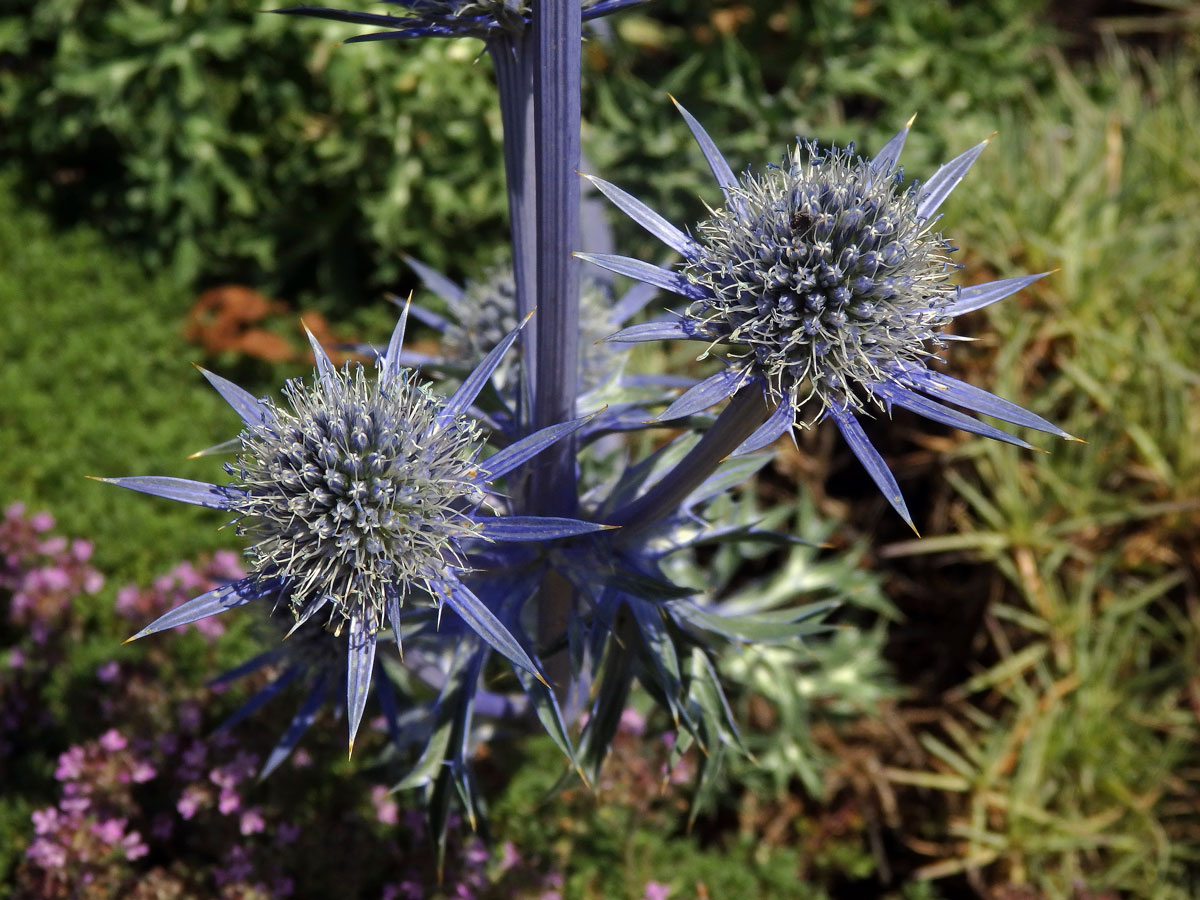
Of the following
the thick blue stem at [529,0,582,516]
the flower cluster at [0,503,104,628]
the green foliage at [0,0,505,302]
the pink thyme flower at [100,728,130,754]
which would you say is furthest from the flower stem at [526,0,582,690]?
the green foliage at [0,0,505,302]

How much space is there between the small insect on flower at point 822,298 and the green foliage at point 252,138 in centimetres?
230

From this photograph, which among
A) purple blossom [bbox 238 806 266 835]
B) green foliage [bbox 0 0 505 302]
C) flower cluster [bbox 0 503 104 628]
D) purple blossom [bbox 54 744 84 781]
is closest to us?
purple blossom [bbox 238 806 266 835]

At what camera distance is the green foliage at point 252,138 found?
325 centimetres

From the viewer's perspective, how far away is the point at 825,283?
1.22 meters

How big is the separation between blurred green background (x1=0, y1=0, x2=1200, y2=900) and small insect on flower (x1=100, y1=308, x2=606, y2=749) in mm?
964

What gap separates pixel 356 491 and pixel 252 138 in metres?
2.74

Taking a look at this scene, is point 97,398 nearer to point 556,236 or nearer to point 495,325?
point 495,325

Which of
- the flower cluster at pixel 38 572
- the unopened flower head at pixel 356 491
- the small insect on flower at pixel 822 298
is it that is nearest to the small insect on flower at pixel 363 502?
the unopened flower head at pixel 356 491

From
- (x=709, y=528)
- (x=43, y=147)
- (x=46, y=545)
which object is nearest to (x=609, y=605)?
(x=709, y=528)

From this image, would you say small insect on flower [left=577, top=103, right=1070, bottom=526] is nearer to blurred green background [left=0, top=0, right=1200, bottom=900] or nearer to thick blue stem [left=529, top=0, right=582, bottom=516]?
thick blue stem [left=529, top=0, right=582, bottom=516]

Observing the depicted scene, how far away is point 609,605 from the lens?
57.5 inches

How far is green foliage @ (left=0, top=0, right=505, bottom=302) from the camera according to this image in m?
3.25

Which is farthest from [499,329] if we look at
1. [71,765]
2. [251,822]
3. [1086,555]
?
[1086,555]

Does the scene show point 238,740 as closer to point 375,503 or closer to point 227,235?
point 375,503
